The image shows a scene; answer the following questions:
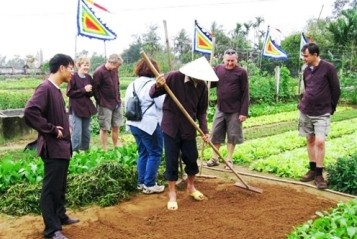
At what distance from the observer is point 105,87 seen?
8234 mm

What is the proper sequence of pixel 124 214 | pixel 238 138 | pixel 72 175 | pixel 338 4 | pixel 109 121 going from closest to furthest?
pixel 124 214 → pixel 72 175 → pixel 238 138 → pixel 109 121 → pixel 338 4

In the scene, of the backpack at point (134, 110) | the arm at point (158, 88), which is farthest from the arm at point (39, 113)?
the backpack at point (134, 110)

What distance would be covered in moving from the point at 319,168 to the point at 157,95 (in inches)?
102

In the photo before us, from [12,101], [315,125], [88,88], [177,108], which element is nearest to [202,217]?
[177,108]

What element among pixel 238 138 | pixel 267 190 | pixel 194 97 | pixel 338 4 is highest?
pixel 338 4

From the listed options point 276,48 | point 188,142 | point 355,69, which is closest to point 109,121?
point 188,142

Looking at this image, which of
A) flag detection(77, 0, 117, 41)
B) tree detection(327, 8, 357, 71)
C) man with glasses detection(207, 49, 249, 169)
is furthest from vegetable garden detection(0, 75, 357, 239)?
tree detection(327, 8, 357, 71)

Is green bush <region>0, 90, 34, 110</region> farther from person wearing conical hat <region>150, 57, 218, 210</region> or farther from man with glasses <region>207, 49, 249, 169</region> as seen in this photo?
person wearing conical hat <region>150, 57, 218, 210</region>

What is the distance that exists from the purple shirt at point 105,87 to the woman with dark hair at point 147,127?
88.3 inches

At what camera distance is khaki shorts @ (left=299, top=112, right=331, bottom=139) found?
6.21 meters

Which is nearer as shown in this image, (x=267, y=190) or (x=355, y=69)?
(x=267, y=190)

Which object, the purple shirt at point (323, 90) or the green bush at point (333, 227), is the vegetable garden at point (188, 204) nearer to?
the green bush at point (333, 227)

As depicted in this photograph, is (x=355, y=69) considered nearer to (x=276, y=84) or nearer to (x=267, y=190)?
(x=276, y=84)

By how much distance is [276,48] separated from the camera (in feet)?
55.5
